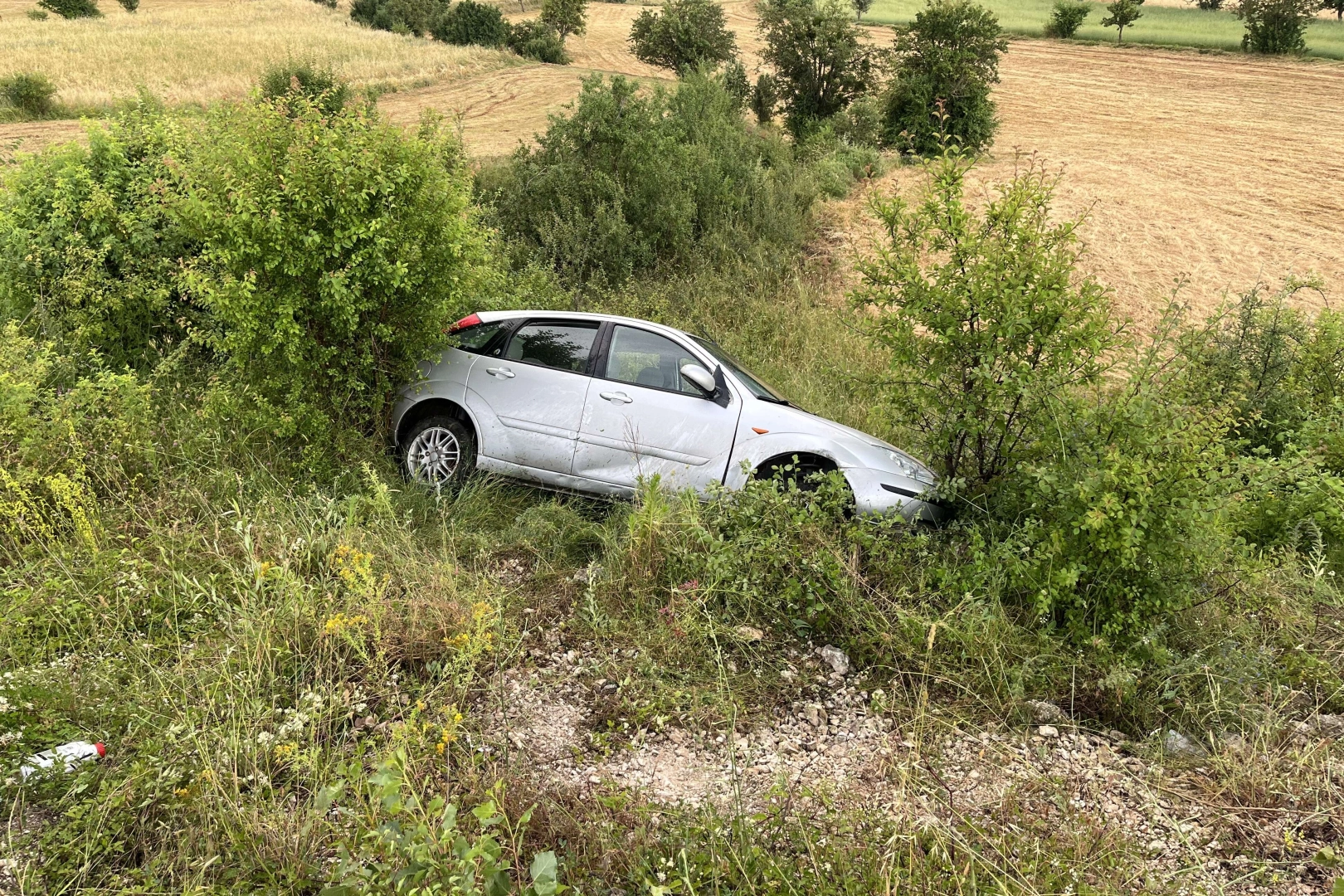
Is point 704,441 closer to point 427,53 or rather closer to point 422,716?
point 422,716

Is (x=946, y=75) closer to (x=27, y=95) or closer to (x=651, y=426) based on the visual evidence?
(x=651, y=426)

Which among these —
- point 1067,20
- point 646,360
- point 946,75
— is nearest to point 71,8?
point 946,75

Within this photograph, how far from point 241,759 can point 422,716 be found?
29.3 inches

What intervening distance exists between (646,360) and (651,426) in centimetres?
56

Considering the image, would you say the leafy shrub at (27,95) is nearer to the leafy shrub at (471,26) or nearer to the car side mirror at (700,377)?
the leafy shrub at (471,26)

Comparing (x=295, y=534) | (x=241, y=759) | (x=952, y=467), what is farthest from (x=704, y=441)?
(x=241, y=759)

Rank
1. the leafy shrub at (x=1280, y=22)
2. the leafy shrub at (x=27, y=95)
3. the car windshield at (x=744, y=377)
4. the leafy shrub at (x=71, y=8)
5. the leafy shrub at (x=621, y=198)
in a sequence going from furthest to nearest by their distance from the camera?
the leafy shrub at (x=71, y=8)
the leafy shrub at (x=1280, y=22)
the leafy shrub at (x=27, y=95)
the leafy shrub at (x=621, y=198)
the car windshield at (x=744, y=377)

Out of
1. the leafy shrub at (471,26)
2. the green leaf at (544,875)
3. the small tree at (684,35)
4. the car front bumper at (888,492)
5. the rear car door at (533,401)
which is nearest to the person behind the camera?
the green leaf at (544,875)

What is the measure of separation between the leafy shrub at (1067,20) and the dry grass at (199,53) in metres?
23.7

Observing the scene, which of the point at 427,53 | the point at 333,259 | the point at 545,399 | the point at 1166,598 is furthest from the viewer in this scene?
the point at 427,53

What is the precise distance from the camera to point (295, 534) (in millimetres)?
5148

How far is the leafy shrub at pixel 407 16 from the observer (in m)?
42.2

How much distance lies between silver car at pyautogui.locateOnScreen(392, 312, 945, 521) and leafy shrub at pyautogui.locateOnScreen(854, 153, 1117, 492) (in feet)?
1.76

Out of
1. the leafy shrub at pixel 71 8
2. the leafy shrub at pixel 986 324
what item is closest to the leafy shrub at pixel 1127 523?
the leafy shrub at pixel 986 324
